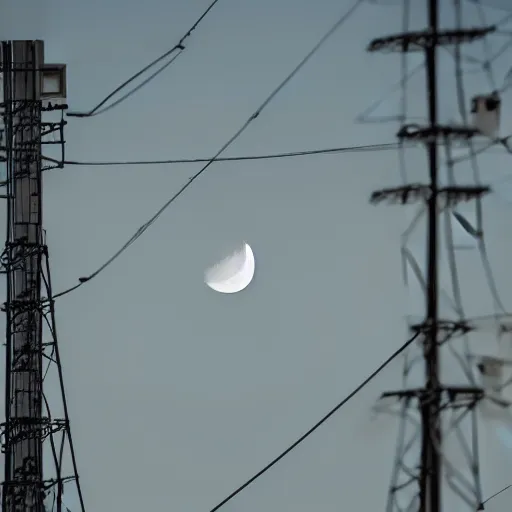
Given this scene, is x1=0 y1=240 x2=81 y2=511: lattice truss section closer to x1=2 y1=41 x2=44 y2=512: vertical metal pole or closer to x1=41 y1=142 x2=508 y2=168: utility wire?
x1=2 y1=41 x2=44 y2=512: vertical metal pole

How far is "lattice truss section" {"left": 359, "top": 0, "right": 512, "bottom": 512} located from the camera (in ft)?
14.7

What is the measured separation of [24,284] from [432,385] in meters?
1.97

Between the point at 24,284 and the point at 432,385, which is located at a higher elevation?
the point at 24,284

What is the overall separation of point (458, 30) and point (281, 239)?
1.24m

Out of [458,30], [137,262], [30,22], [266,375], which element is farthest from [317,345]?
[30,22]

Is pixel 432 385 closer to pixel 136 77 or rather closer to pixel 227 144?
pixel 227 144

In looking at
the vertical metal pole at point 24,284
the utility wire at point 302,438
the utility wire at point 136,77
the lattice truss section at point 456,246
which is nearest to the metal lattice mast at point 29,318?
the vertical metal pole at point 24,284

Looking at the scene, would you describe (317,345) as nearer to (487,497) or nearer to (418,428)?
(418,428)

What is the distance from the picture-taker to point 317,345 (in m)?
4.75

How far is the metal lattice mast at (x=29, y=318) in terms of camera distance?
15.6ft

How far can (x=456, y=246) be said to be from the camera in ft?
15.2

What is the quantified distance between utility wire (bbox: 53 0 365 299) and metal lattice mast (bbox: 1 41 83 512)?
0.19m

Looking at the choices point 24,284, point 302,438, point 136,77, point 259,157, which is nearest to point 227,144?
point 259,157

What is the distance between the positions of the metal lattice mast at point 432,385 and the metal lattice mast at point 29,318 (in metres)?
1.54
